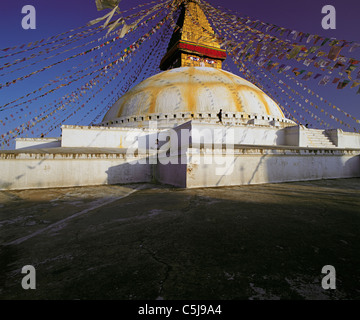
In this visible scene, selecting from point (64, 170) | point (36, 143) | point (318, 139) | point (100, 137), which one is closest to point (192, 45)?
point (100, 137)

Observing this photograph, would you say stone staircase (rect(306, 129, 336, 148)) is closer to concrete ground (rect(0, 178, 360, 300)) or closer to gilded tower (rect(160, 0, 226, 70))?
concrete ground (rect(0, 178, 360, 300))

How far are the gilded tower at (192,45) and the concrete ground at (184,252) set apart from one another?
2040cm

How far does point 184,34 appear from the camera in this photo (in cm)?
2055

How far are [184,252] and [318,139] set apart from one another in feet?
47.5

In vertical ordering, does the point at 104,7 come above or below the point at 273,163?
above

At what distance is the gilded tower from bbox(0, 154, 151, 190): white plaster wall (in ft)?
51.9

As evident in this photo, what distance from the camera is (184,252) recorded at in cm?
226

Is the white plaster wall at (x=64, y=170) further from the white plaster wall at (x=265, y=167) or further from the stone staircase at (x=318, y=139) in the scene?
the stone staircase at (x=318, y=139)

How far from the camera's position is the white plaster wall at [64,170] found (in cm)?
765

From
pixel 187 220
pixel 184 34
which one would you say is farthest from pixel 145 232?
pixel 184 34

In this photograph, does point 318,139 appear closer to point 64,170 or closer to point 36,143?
point 64,170

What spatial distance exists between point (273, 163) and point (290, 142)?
593 cm

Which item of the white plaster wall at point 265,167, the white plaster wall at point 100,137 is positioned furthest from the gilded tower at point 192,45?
the white plaster wall at point 265,167
